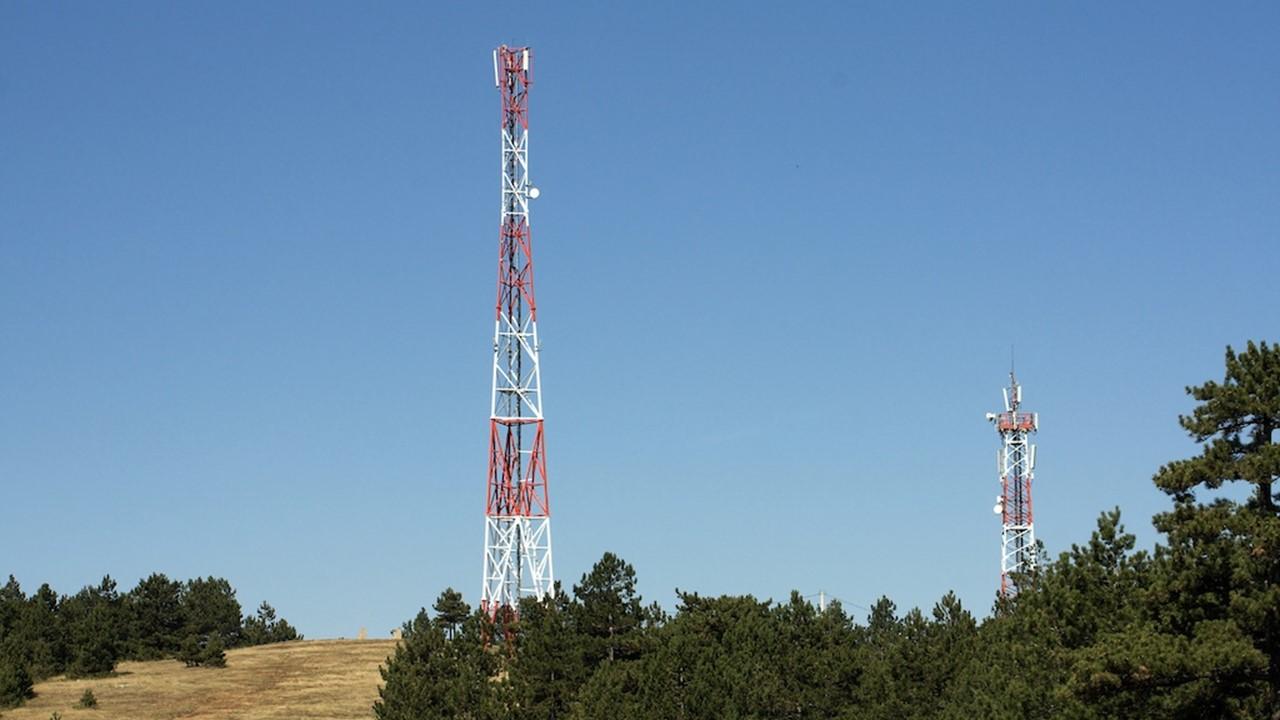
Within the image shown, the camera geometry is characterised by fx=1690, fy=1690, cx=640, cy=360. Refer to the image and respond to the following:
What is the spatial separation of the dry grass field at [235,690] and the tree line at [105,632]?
1.38 m

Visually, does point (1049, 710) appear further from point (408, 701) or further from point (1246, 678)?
point (408, 701)

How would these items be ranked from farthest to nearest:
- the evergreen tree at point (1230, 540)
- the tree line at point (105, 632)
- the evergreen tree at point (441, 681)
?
the tree line at point (105, 632) < the evergreen tree at point (441, 681) < the evergreen tree at point (1230, 540)

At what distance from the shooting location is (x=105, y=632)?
106 meters

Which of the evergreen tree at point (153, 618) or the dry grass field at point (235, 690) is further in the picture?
the evergreen tree at point (153, 618)

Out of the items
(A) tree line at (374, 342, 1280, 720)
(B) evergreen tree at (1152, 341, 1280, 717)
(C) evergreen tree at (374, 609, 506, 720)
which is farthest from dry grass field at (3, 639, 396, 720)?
(B) evergreen tree at (1152, 341, 1280, 717)

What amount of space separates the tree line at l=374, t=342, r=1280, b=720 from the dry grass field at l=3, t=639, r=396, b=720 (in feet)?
31.7

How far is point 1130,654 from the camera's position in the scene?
33.0 metres

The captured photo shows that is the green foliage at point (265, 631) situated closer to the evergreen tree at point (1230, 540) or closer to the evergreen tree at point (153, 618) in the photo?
the evergreen tree at point (153, 618)

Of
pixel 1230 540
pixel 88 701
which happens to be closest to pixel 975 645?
pixel 1230 540

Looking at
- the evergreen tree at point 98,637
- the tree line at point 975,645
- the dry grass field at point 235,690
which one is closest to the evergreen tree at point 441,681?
the tree line at point 975,645

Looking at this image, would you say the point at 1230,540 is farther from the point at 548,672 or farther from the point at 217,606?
the point at 217,606

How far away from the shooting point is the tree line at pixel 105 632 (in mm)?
103812

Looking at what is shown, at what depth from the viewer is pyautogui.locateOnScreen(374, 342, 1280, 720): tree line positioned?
33.5 metres

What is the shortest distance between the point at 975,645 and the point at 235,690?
148ft
